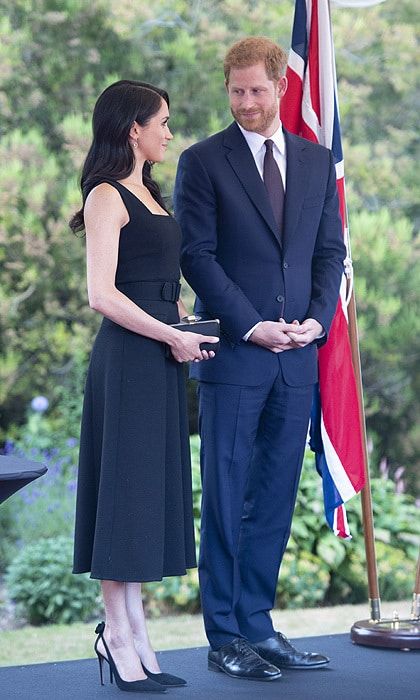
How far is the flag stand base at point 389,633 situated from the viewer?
3.70 metres

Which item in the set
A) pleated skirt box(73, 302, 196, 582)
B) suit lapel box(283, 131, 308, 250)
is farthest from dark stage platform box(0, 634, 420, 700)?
suit lapel box(283, 131, 308, 250)

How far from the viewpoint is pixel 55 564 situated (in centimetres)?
489

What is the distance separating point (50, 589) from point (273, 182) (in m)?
2.12

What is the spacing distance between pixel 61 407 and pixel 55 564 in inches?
31.6

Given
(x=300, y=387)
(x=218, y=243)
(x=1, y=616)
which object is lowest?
(x=1, y=616)

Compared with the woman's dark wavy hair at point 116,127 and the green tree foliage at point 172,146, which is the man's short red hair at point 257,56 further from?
the green tree foliage at point 172,146

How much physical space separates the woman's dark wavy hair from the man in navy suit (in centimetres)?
30

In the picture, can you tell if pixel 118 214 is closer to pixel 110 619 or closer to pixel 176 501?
pixel 176 501

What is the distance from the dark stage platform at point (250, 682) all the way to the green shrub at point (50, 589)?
1230 mm

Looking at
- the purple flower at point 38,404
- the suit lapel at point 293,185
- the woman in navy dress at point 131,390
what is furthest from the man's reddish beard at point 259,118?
the purple flower at point 38,404

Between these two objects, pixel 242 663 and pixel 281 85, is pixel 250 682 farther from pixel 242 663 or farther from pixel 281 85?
pixel 281 85

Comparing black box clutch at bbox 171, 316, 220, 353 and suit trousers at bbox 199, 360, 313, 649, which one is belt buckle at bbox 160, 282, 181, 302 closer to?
black box clutch at bbox 171, 316, 220, 353

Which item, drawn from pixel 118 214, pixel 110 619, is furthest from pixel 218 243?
pixel 110 619

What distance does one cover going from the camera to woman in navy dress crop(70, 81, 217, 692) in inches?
121
